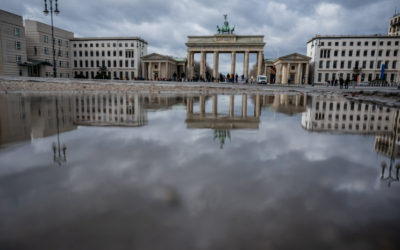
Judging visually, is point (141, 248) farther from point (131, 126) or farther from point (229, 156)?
point (131, 126)

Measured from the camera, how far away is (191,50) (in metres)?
62.5

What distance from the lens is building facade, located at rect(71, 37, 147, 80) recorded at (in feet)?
265

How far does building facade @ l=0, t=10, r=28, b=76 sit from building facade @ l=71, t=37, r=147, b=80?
87.4ft

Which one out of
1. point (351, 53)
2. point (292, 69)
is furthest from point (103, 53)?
point (351, 53)

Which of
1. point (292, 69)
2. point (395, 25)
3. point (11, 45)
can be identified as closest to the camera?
point (11, 45)

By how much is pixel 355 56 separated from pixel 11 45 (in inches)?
3389

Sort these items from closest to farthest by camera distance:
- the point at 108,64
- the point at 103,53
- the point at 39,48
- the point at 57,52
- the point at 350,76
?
1. the point at 39,48
2. the point at 57,52
3. the point at 350,76
4. the point at 103,53
5. the point at 108,64

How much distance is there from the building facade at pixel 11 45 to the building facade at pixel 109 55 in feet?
87.4

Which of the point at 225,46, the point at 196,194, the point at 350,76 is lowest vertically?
the point at 196,194

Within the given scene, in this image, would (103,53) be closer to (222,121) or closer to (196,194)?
(222,121)

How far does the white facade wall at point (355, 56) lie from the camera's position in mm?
68562

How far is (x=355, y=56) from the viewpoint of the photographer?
7069 cm

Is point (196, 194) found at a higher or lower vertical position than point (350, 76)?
lower

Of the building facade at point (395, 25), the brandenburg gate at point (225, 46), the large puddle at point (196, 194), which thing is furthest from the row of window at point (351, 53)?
the large puddle at point (196, 194)
